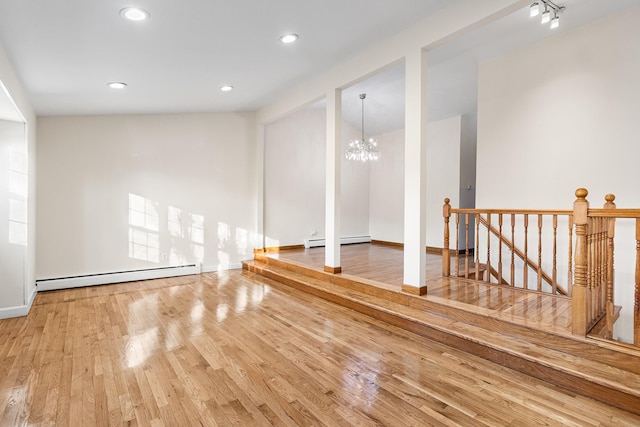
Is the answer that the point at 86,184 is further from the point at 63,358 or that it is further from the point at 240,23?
the point at 240,23

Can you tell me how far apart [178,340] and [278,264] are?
3.01m

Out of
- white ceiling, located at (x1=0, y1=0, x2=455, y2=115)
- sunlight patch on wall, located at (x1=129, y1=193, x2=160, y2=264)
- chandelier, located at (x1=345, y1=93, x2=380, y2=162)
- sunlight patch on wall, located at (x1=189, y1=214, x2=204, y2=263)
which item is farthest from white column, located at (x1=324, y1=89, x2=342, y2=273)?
sunlight patch on wall, located at (x1=129, y1=193, x2=160, y2=264)

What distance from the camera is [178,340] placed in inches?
130

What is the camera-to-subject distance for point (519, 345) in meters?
2.73

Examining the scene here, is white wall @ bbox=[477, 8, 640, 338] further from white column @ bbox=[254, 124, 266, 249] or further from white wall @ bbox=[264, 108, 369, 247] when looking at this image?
white column @ bbox=[254, 124, 266, 249]

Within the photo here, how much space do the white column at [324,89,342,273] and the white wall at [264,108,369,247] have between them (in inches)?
102

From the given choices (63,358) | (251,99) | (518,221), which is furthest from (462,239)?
(63,358)

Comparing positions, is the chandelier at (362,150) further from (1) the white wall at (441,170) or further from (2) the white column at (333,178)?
(2) the white column at (333,178)

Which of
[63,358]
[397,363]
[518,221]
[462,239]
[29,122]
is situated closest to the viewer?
[397,363]

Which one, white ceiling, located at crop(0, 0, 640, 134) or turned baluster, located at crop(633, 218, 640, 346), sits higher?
white ceiling, located at crop(0, 0, 640, 134)

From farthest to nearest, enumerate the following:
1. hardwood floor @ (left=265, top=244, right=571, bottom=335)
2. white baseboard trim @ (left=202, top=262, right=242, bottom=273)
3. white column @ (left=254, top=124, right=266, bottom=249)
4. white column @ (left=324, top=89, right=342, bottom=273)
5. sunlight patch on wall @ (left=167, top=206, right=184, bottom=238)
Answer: white column @ (left=254, top=124, right=266, bottom=249) → white baseboard trim @ (left=202, top=262, right=242, bottom=273) → sunlight patch on wall @ (left=167, top=206, right=184, bottom=238) → white column @ (left=324, top=89, right=342, bottom=273) → hardwood floor @ (left=265, top=244, right=571, bottom=335)

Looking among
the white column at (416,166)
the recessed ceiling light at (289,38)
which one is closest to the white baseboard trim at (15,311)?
the recessed ceiling light at (289,38)

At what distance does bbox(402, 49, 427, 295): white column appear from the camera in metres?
3.61

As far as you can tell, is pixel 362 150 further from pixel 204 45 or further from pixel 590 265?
pixel 590 265
